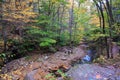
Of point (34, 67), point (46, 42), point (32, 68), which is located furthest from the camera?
point (46, 42)

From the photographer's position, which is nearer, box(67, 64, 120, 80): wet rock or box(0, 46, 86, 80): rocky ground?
box(67, 64, 120, 80): wet rock

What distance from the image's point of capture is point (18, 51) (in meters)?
15.2

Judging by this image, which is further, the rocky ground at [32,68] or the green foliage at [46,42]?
the green foliage at [46,42]

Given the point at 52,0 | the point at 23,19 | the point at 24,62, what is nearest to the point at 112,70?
the point at 24,62

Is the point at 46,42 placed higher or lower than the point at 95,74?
higher

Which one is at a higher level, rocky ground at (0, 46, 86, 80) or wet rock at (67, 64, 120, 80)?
wet rock at (67, 64, 120, 80)

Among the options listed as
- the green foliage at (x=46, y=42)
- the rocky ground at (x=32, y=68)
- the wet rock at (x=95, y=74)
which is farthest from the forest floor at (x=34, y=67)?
the green foliage at (x=46, y=42)

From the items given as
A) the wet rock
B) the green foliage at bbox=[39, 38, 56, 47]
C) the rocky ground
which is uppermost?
the green foliage at bbox=[39, 38, 56, 47]

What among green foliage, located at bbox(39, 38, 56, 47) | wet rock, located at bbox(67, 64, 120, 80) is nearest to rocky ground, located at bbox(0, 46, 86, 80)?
green foliage, located at bbox(39, 38, 56, 47)

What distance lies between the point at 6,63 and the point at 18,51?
2.14 metres

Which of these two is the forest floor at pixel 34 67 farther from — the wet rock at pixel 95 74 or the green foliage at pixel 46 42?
the green foliage at pixel 46 42

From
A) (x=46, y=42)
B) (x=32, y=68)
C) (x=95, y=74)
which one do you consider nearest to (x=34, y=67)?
(x=32, y=68)

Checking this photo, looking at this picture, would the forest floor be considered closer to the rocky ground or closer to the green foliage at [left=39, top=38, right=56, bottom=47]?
the rocky ground

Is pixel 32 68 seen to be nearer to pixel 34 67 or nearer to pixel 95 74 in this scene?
pixel 34 67
